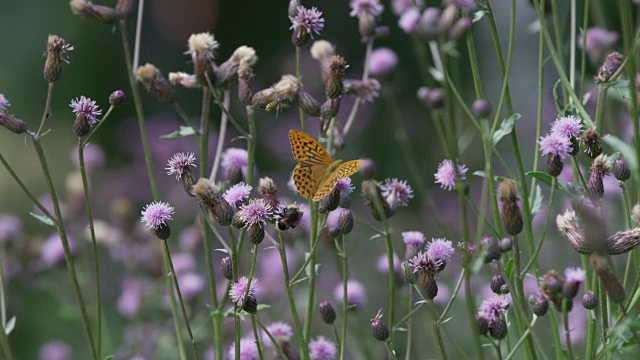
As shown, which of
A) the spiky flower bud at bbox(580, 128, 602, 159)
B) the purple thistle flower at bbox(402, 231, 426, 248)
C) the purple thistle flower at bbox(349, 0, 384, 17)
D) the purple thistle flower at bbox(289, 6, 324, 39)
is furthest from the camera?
the purple thistle flower at bbox(349, 0, 384, 17)

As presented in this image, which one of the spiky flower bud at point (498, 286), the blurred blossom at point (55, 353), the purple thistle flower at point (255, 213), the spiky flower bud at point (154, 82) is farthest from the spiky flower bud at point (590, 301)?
the blurred blossom at point (55, 353)

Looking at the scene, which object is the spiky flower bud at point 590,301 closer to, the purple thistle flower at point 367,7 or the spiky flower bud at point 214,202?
the spiky flower bud at point 214,202

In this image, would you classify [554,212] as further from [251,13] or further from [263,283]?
[251,13]

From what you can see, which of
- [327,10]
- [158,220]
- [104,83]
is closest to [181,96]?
[104,83]

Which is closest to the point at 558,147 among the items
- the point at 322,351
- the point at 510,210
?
the point at 510,210

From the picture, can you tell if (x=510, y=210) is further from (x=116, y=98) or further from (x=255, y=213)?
(x=116, y=98)

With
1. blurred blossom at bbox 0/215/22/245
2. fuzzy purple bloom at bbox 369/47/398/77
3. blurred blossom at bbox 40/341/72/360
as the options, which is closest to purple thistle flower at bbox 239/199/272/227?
fuzzy purple bloom at bbox 369/47/398/77

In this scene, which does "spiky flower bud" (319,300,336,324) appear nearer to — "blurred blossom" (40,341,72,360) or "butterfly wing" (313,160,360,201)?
"butterfly wing" (313,160,360,201)
